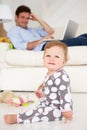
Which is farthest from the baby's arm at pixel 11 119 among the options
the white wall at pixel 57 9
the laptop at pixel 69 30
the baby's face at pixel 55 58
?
the white wall at pixel 57 9

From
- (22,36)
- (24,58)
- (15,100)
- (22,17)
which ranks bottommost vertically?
(15,100)

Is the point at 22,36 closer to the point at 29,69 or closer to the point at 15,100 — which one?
the point at 29,69

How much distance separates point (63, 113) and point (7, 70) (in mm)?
1338

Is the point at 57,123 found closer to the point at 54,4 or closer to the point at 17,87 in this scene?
the point at 17,87

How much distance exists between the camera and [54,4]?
3.96m

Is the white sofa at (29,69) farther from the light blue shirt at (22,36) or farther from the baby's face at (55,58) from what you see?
the baby's face at (55,58)

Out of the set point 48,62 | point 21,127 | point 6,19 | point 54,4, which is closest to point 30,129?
point 21,127

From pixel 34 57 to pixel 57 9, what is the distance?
163 cm

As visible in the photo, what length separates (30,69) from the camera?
2496mm

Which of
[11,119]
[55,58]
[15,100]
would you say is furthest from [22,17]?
[11,119]

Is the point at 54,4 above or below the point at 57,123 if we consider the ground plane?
above

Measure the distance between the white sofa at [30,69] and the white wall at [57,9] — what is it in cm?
142

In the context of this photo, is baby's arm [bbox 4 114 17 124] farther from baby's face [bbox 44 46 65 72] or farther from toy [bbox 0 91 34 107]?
toy [bbox 0 91 34 107]

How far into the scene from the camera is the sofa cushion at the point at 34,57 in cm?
234
